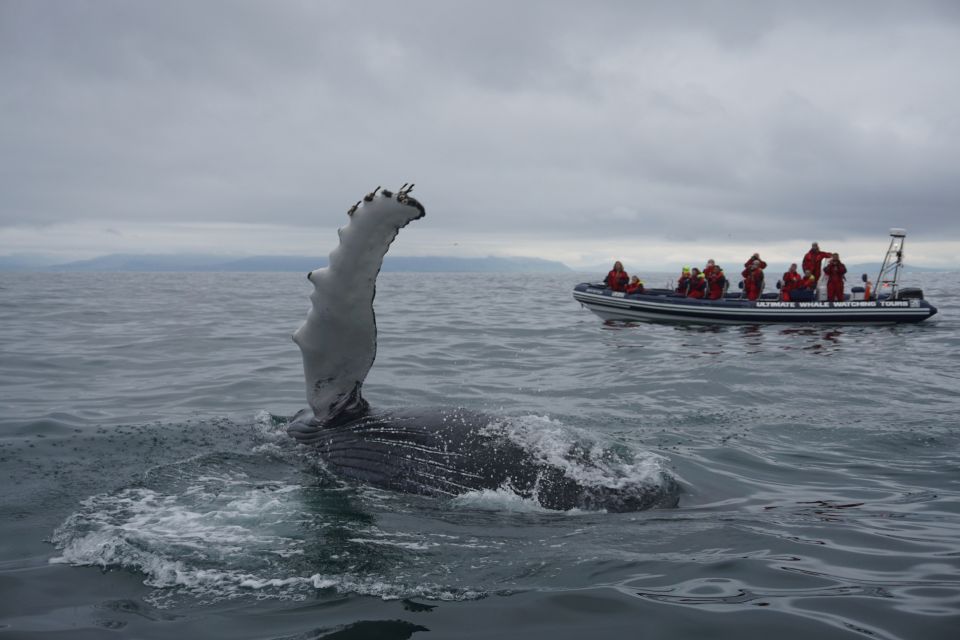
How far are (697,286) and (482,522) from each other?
25.3 meters

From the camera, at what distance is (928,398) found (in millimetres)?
12039

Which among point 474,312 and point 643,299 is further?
point 474,312

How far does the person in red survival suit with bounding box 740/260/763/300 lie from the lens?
28.0m

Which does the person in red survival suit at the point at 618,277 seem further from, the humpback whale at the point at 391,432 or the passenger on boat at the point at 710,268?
the humpback whale at the point at 391,432

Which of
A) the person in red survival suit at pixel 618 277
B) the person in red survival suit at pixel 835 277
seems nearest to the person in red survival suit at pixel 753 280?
the person in red survival suit at pixel 835 277

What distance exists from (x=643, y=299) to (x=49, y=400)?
69.9ft

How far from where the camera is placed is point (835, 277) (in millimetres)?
27531

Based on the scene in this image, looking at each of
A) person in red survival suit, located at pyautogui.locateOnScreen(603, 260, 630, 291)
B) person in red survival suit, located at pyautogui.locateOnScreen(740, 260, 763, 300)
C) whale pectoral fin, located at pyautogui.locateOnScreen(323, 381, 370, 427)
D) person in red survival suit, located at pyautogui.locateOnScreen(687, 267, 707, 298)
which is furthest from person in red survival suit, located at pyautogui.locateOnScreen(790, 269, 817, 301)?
whale pectoral fin, located at pyautogui.locateOnScreen(323, 381, 370, 427)

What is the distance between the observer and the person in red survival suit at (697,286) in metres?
29.2

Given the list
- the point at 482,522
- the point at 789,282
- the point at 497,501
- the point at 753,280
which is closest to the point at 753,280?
the point at 753,280

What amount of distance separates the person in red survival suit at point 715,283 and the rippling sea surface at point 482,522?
14.8 meters

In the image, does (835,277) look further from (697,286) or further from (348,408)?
(348,408)

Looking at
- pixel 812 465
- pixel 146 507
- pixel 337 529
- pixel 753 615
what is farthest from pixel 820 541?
pixel 146 507

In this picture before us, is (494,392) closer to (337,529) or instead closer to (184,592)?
(337,529)
